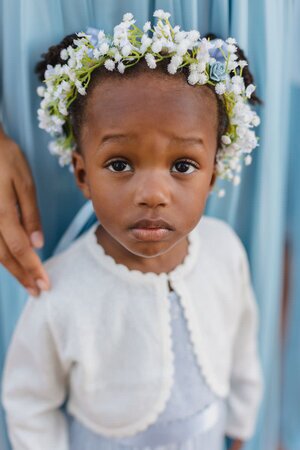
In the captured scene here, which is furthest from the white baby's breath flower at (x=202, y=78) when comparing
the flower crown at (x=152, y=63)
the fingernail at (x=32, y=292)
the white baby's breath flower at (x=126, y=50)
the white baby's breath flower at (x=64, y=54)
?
the fingernail at (x=32, y=292)

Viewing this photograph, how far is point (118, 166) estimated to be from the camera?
96 centimetres

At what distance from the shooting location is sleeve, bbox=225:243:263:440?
1388 mm

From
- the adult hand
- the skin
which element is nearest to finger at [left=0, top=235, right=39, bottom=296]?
the adult hand

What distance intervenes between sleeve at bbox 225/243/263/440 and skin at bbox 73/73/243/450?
45 cm

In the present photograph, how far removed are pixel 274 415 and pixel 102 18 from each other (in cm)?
116

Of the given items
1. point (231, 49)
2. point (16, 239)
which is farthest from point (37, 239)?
point (231, 49)

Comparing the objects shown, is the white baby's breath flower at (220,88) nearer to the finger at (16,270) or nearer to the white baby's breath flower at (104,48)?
the white baby's breath flower at (104,48)

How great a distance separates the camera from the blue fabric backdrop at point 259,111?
104 cm

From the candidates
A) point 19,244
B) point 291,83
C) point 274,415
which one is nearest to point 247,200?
point 291,83

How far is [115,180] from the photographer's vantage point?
958 mm

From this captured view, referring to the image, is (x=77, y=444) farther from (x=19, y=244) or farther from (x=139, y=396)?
(x=19, y=244)

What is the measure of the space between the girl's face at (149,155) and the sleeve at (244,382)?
1.48 ft

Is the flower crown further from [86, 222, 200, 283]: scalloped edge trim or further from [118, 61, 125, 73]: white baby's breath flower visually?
[86, 222, 200, 283]: scalloped edge trim

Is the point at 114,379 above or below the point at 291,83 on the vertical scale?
below
